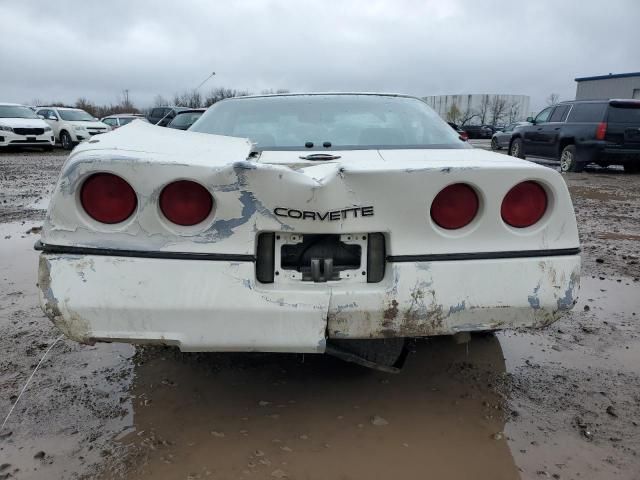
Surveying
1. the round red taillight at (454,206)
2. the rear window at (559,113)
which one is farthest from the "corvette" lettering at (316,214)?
the rear window at (559,113)

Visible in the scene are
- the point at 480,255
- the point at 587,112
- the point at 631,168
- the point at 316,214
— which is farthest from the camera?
the point at 631,168

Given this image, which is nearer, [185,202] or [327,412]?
[185,202]

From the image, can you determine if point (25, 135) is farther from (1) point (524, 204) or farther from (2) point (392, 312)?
(1) point (524, 204)

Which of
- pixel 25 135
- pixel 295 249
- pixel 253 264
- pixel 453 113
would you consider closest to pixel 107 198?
pixel 253 264

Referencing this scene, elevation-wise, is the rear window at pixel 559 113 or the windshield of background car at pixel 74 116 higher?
the rear window at pixel 559 113

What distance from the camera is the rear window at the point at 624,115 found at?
1027 cm

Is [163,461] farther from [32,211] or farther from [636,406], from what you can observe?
[32,211]

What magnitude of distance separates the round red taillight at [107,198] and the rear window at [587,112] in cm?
1104

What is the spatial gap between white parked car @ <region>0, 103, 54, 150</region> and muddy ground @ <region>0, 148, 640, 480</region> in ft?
47.7

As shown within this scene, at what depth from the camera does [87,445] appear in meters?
1.93

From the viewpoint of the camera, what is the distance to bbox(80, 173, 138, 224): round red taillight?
1736 mm

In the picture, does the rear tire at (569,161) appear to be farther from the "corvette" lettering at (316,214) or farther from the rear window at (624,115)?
the "corvette" lettering at (316,214)

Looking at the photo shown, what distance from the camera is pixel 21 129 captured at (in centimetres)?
1537

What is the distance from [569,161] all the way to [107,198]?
11.4m
